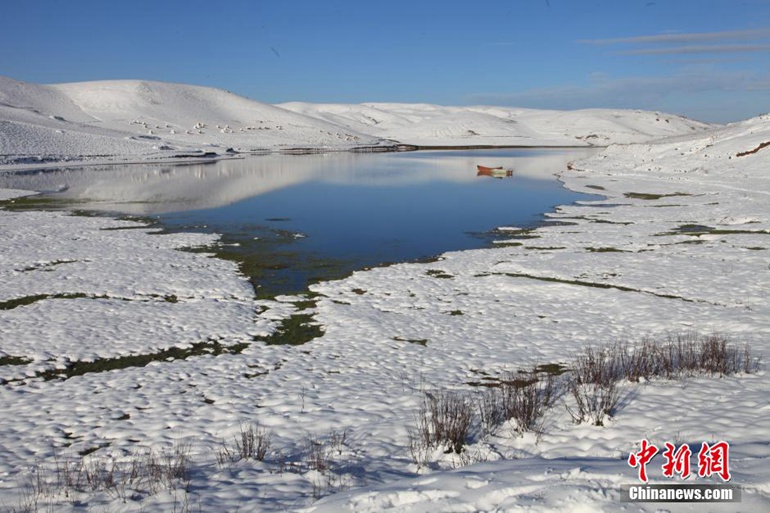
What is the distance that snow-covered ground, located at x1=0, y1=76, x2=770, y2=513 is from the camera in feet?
23.8

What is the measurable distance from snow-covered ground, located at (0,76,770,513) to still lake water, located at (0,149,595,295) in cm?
239

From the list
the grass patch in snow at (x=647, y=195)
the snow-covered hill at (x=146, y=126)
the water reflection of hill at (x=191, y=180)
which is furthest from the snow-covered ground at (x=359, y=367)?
the snow-covered hill at (x=146, y=126)

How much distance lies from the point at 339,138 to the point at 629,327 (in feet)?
484

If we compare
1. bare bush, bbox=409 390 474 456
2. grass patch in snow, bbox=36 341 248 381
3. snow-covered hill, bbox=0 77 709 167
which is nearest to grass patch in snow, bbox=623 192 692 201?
grass patch in snow, bbox=36 341 248 381

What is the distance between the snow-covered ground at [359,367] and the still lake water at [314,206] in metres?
2.39

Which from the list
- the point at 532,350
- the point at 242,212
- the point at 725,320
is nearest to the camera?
the point at 532,350

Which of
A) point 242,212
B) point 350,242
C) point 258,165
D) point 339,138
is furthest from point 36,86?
point 350,242

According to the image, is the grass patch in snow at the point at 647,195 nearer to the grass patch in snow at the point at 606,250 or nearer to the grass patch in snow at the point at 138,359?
the grass patch in snow at the point at 606,250

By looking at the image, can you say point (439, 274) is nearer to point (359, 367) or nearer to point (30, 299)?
point (359, 367)

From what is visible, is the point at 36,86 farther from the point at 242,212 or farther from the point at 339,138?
the point at 242,212

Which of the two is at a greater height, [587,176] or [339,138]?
[339,138]

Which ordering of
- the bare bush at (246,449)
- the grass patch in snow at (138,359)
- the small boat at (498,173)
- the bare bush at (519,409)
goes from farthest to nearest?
1. the small boat at (498,173)
2. the grass patch in snow at (138,359)
3. the bare bush at (519,409)
4. the bare bush at (246,449)

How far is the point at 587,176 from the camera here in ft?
210

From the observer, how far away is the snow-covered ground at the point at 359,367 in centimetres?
725
